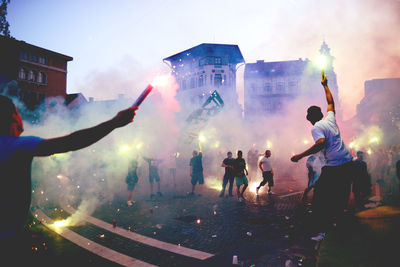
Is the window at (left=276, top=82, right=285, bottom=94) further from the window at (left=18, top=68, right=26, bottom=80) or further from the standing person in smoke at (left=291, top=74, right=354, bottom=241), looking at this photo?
the standing person in smoke at (left=291, top=74, right=354, bottom=241)

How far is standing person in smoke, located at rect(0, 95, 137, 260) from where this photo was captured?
134cm

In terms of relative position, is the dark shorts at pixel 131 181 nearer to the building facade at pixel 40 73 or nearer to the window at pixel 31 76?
the building facade at pixel 40 73

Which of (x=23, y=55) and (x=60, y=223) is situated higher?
(x=23, y=55)

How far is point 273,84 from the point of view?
46.0 m

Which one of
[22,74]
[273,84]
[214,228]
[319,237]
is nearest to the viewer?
[319,237]

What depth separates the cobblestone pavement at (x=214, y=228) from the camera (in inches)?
156

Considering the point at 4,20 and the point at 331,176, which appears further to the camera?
the point at 4,20

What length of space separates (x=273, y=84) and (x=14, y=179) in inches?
1908

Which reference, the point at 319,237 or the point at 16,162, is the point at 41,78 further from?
the point at 319,237

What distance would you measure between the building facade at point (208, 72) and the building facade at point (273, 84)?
409 inches

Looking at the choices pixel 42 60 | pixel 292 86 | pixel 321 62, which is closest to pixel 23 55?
pixel 42 60

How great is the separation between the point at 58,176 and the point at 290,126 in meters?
31.9

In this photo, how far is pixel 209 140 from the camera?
2366 centimetres

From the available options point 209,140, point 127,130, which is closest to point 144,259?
point 127,130
